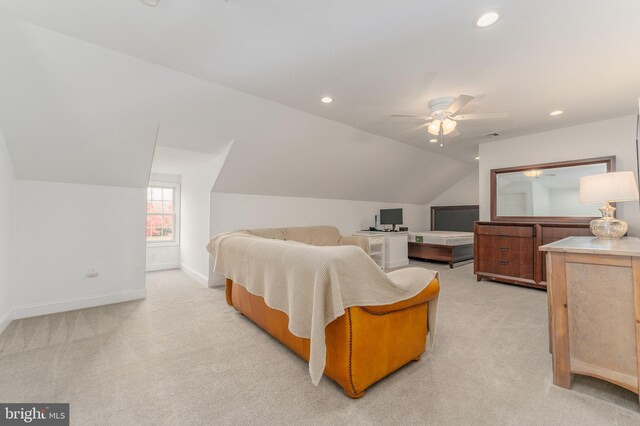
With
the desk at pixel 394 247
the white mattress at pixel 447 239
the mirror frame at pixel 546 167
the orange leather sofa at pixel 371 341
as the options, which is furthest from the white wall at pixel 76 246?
the mirror frame at pixel 546 167

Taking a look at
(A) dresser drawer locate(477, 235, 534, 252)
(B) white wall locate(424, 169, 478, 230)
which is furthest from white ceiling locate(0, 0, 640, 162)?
(B) white wall locate(424, 169, 478, 230)

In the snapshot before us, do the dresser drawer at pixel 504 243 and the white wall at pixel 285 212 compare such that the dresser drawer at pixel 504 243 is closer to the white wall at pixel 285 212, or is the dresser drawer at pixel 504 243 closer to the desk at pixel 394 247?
the desk at pixel 394 247

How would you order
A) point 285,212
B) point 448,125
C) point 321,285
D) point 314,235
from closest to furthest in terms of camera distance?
point 321,285, point 448,125, point 314,235, point 285,212

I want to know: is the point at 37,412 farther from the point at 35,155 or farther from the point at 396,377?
the point at 35,155

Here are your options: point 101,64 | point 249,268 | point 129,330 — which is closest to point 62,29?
point 101,64

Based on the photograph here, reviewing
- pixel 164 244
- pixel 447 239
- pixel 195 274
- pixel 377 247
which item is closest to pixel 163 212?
pixel 164 244

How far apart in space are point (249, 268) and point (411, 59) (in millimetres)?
2361

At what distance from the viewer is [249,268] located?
2.32m

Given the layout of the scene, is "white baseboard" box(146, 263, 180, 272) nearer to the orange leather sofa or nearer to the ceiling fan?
the orange leather sofa

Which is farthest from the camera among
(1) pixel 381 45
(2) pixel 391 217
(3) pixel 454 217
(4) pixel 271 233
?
(3) pixel 454 217

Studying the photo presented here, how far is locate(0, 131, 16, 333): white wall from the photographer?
2.64m

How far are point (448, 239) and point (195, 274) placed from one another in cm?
507

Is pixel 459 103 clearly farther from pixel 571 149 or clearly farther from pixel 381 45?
pixel 571 149

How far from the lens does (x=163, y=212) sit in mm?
5840
